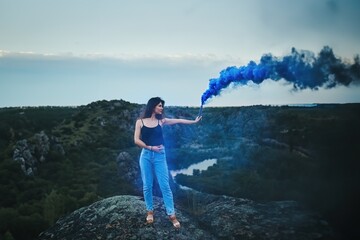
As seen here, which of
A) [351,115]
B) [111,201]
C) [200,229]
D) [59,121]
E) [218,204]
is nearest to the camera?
[200,229]

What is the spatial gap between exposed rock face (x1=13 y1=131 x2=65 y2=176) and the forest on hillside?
0.23 m

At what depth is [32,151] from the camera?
1815 inches

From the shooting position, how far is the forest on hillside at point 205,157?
1550 centimetres

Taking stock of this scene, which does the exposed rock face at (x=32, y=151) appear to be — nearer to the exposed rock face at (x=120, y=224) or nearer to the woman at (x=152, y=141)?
the exposed rock face at (x=120, y=224)

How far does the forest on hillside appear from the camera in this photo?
50.9 feet

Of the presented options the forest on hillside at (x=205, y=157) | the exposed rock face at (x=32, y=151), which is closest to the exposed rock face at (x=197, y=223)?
the forest on hillside at (x=205, y=157)

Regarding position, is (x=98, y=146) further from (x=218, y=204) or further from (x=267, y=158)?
(x=218, y=204)

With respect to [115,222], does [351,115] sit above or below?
above

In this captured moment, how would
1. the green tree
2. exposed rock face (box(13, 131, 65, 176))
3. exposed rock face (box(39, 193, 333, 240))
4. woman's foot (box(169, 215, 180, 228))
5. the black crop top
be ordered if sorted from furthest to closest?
exposed rock face (box(13, 131, 65, 176))
the green tree
exposed rock face (box(39, 193, 333, 240))
woman's foot (box(169, 215, 180, 228))
the black crop top

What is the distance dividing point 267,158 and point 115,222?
3015 centimetres

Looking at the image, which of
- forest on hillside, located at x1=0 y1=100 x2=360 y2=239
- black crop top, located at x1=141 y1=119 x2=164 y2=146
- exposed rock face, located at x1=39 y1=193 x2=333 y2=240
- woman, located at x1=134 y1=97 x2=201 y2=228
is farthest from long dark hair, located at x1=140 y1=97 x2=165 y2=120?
forest on hillside, located at x1=0 y1=100 x2=360 y2=239

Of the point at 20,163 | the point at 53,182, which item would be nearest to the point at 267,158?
the point at 53,182

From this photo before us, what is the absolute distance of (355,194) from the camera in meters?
11.9

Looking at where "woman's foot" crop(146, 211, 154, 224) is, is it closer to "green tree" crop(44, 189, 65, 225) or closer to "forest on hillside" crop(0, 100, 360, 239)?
"forest on hillside" crop(0, 100, 360, 239)
